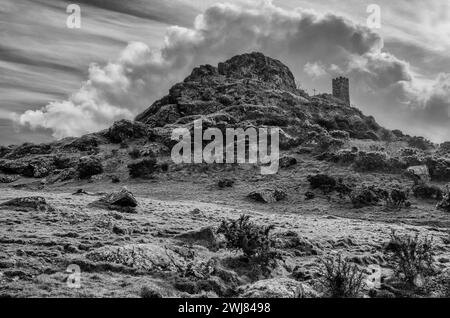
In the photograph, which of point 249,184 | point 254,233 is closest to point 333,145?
point 249,184

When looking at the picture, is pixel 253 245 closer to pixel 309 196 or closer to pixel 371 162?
pixel 309 196

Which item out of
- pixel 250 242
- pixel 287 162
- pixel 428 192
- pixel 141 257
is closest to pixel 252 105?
pixel 287 162

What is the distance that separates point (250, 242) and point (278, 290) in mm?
5070

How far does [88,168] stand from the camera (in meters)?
54.6

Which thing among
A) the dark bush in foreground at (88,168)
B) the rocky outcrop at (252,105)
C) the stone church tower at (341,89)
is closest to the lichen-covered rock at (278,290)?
the dark bush in foreground at (88,168)

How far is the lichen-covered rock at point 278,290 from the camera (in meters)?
13.9

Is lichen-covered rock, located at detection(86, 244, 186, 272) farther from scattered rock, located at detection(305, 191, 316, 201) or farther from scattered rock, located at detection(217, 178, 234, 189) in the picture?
scattered rock, located at detection(217, 178, 234, 189)

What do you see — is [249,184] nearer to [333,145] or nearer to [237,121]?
[333,145]

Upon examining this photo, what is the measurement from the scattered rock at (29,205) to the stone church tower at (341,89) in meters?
95.1

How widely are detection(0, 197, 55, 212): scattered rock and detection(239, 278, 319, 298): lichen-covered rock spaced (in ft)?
47.2

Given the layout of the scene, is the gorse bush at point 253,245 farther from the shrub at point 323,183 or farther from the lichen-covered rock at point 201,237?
the shrub at point 323,183

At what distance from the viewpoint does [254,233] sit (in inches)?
786

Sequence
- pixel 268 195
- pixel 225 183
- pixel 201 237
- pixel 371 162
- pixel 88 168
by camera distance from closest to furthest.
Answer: pixel 201 237, pixel 268 195, pixel 225 183, pixel 371 162, pixel 88 168
